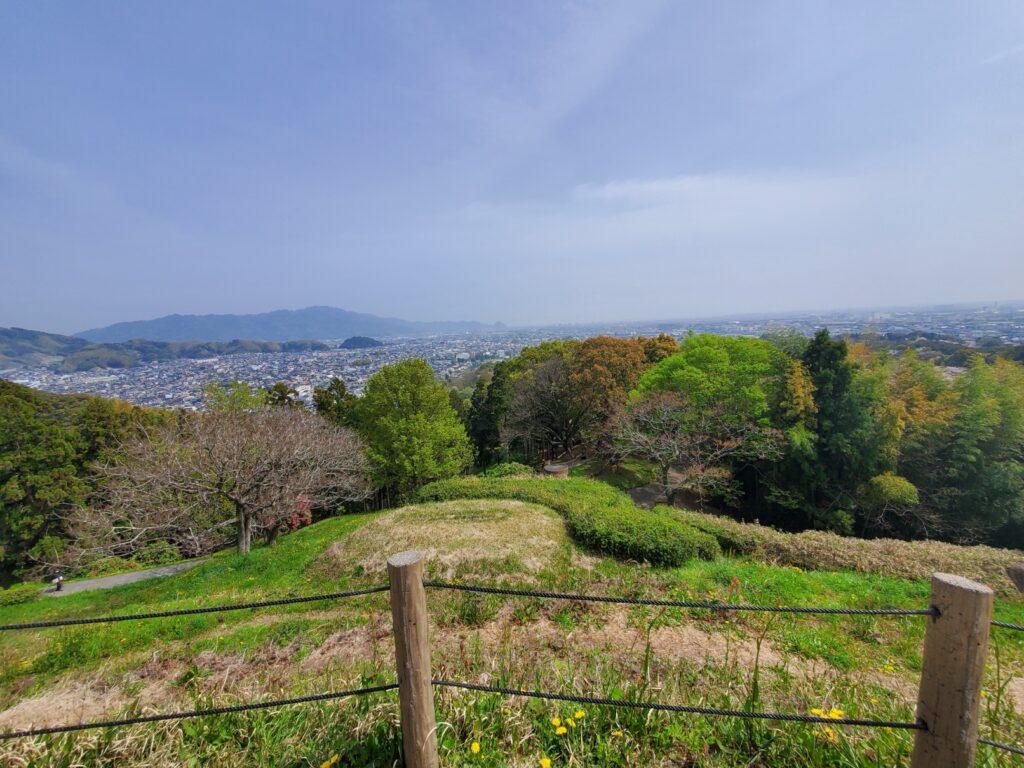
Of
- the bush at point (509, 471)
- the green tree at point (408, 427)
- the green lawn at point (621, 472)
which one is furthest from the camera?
the green lawn at point (621, 472)

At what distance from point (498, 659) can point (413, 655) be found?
2681 mm

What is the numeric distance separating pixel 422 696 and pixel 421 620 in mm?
475

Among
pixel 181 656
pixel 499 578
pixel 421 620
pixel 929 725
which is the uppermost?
pixel 421 620

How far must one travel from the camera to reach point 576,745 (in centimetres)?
267

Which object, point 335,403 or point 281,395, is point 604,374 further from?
point 281,395

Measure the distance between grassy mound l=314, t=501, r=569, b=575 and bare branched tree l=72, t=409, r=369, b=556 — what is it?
3.43 meters

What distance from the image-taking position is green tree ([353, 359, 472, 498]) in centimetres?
1803

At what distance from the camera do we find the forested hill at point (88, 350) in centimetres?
10825

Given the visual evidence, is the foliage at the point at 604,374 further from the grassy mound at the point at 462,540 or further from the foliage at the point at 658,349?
the grassy mound at the point at 462,540

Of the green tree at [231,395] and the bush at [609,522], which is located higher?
the green tree at [231,395]

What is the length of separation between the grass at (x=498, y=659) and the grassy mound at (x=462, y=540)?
0.06 meters

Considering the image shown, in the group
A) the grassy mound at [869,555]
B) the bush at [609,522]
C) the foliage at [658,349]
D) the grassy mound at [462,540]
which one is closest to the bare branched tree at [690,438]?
the bush at [609,522]

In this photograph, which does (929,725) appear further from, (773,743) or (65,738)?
(65,738)

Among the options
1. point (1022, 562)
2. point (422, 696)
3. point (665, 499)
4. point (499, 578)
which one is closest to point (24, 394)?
point (499, 578)
